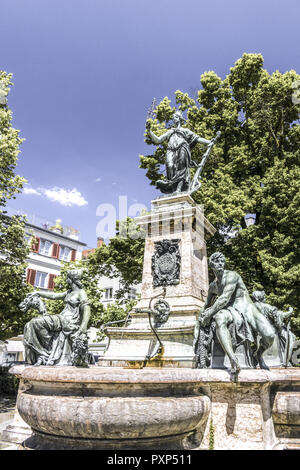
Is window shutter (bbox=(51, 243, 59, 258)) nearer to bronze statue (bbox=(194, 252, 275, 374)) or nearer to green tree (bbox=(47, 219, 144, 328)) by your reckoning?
green tree (bbox=(47, 219, 144, 328))

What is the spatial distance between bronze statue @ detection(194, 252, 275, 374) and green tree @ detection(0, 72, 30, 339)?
1073cm

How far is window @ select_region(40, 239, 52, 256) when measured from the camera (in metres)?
38.1

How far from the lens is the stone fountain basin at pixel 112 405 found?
11.4 feet

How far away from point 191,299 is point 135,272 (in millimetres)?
11108

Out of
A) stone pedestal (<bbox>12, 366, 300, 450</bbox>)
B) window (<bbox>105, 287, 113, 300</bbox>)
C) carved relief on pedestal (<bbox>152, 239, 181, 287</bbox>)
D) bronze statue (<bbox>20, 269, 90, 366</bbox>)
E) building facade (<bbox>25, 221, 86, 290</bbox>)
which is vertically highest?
building facade (<bbox>25, 221, 86, 290</bbox>)

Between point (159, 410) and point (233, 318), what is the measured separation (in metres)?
1.79

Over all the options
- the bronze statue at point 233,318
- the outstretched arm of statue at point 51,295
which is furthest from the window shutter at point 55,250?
the bronze statue at point 233,318

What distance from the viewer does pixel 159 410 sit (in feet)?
11.6

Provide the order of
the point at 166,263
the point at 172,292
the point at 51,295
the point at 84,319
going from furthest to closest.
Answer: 1. the point at 166,263
2. the point at 172,292
3. the point at 51,295
4. the point at 84,319

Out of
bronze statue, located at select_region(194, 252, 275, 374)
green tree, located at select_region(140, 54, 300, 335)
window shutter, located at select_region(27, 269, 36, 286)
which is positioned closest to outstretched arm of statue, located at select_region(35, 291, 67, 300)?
bronze statue, located at select_region(194, 252, 275, 374)

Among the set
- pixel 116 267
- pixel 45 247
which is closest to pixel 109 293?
pixel 45 247

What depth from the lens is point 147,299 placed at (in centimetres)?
857

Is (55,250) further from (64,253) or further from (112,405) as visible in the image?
(112,405)

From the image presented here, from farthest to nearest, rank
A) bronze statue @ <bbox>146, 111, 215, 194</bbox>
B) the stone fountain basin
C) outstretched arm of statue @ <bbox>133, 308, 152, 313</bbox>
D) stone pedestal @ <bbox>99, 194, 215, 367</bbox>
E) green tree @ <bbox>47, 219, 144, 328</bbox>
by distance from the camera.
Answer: green tree @ <bbox>47, 219, 144, 328</bbox> < bronze statue @ <bbox>146, 111, 215, 194</bbox> < outstretched arm of statue @ <bbox>133, 308, 152, 313</bbox> < stone pedestal @ <bbox>99, 194, 215, 367</bbox> < the stone fountain basin
